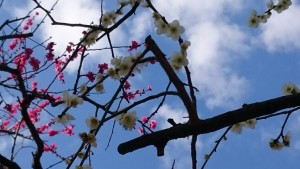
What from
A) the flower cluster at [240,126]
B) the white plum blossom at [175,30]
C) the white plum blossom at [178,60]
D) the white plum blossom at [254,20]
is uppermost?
the white plum blossom at [254,20]

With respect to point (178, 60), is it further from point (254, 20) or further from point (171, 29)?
point (254, 20)

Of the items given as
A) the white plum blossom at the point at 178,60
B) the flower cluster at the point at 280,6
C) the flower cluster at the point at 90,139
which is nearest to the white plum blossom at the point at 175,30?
the white plum blossom at the point at 178,60

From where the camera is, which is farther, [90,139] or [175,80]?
[90,139]

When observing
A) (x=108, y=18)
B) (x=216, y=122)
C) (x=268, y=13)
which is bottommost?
(x=216, y=122)

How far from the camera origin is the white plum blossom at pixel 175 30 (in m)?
3.87

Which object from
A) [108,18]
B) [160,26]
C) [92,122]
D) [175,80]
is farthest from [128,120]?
[108,18]

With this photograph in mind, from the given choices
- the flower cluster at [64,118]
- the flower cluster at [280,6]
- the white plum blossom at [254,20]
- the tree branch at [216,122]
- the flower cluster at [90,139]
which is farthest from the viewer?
the white plum blossom at [254,20]

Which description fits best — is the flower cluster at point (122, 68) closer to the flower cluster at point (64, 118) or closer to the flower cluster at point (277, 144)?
the flower cluster at point (64, 118)

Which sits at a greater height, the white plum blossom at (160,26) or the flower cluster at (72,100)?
the white plum blossom at (160,26)

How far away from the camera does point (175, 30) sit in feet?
12.9

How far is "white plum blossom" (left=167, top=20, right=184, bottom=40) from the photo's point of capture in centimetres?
387

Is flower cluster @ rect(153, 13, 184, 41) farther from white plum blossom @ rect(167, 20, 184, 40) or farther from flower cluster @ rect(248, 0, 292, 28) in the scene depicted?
flower cluster @ rect(248, 0, 292, 28)

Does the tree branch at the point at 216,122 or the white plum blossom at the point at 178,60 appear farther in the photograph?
the white plum blossom at the point at 178,60

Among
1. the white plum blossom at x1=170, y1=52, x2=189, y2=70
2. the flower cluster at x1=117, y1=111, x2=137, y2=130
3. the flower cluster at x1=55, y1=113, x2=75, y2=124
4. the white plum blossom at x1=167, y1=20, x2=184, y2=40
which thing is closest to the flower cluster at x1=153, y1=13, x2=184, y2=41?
the white plum blossom at x1=167, y1=20, x2=184, y2=40
